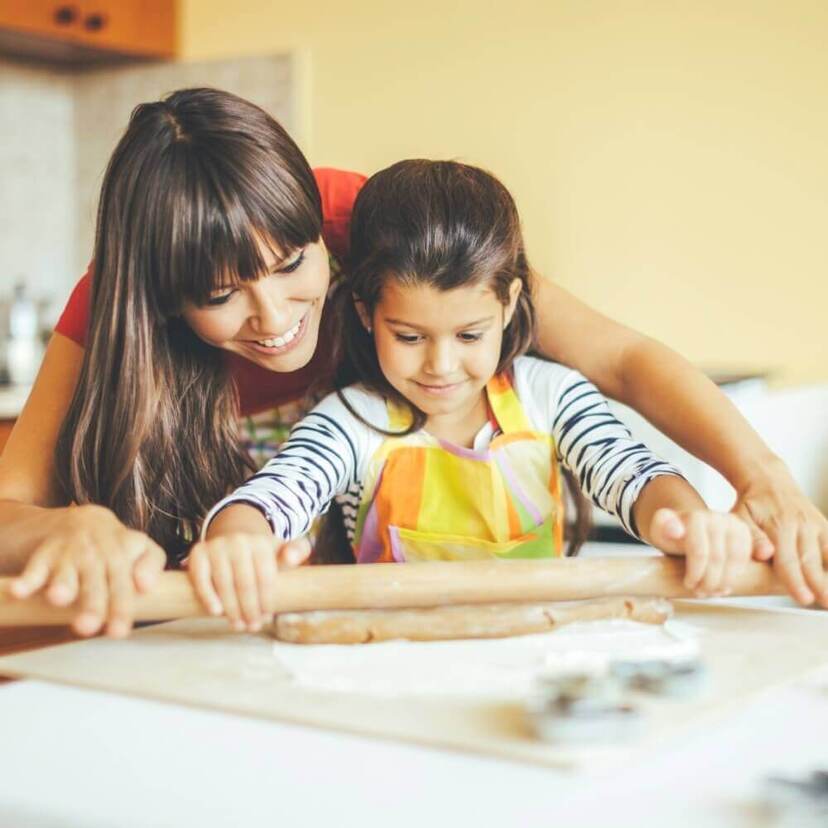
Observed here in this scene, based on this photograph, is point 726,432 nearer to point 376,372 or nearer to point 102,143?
point 376,372

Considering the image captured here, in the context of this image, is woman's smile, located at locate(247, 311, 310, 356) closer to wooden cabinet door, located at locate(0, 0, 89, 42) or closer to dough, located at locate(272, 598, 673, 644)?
dough, located at locate(272, 598, 673, 644)

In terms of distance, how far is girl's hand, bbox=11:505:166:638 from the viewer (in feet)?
2.90

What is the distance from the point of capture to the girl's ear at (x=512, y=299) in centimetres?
127

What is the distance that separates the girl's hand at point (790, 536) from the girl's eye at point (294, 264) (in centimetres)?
49

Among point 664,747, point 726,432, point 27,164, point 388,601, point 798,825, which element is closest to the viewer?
point 798,825

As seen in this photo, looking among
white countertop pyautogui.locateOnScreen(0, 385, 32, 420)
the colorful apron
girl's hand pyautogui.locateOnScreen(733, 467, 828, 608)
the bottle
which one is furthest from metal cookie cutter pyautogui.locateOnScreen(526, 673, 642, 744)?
the bottle

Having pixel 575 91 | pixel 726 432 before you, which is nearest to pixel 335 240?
pixel 726 432

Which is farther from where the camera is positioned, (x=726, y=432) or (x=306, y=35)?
(x=306, y=35)

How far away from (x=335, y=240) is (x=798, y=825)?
985 mm

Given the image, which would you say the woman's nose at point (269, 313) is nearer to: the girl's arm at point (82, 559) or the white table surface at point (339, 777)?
the girl's arm at point (82, 559)

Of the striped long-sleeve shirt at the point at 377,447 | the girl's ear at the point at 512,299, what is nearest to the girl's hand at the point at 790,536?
the striped long-sleeve shirt at the point at 377,447

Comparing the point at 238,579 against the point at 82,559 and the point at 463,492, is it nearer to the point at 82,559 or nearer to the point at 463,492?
the point at 82,559

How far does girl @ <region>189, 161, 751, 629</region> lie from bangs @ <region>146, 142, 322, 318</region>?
0.12m

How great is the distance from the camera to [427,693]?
2.55 ft
